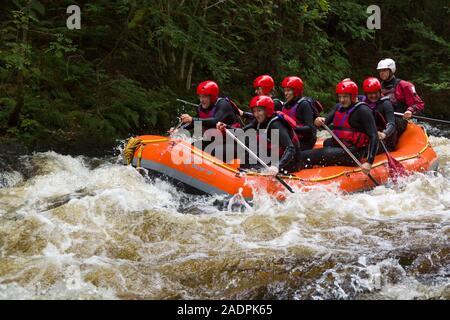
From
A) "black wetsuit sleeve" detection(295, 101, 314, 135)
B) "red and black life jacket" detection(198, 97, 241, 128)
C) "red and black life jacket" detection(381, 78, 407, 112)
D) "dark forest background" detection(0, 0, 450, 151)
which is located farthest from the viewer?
"dark forest background" detection(0, 0, 450, 151)

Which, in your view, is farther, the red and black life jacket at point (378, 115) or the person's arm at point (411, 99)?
the person's arm at point (411, 99)

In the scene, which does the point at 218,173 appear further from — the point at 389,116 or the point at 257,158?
the point at 389,116

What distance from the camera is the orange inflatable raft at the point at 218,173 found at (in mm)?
7488

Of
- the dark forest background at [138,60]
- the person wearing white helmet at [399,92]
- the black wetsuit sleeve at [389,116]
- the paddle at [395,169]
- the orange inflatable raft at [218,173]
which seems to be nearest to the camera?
the orange inflatable raft at [218,173]

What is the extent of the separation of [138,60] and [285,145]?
241 inches

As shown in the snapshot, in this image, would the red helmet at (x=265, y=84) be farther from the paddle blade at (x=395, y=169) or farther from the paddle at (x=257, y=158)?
the paddle blade at (x=395, y=169)

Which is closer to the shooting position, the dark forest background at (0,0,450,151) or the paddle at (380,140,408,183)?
the paddle at (380,140,408,183)

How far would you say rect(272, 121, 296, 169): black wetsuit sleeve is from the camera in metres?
7.75

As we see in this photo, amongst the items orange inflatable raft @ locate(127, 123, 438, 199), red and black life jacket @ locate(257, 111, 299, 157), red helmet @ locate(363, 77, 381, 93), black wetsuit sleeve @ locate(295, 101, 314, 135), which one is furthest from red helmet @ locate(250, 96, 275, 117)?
red helmet @ locate(363, 77, 381, 93)

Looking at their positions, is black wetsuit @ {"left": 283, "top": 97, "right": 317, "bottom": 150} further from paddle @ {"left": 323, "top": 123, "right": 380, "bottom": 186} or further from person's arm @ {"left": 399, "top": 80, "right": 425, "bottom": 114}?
person's arm @ {"left": 399, "top": 80, "right": 425, "bottom": 114}

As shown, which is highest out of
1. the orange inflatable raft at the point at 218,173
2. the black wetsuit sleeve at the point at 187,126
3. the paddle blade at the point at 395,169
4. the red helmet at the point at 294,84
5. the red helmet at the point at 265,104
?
the red helmet at the point at 294,84

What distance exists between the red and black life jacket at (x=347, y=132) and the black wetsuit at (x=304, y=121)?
0.37 meters

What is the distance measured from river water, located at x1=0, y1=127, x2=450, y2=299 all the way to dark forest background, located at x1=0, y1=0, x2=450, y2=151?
230 centimetres

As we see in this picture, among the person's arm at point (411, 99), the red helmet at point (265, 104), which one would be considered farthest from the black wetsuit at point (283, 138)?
the person's arm at point (411, 99)
